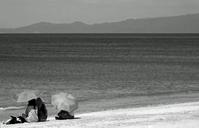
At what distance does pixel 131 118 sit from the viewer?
1845cm

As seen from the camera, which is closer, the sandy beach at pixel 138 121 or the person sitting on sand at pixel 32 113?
the sandy beach at pixel 138 121

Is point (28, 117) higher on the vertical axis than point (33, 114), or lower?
lower

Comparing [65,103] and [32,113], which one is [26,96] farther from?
[65,103]

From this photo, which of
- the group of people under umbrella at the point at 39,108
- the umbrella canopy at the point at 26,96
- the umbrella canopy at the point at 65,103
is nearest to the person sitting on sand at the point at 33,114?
the group of people under umbrella at the point at 39,108

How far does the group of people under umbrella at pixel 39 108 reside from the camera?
18641 millimetres

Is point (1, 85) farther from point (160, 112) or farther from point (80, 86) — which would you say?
point (160, 112)

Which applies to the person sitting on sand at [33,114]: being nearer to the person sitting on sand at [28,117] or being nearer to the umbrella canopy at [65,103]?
the person sitting on sand at [28,117]

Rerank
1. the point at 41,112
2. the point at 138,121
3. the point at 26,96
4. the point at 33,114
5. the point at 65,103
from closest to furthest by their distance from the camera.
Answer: the point at 138,121 < the point at 33,114 < the point at 41,112 < the point at 26,96 < the point at 65,103

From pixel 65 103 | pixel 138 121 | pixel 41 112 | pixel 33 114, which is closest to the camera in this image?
pixel 138 121

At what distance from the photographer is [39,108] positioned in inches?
749

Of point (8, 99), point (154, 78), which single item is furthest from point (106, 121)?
point (154, 78)

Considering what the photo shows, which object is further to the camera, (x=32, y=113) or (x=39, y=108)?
(x=39, y=108)

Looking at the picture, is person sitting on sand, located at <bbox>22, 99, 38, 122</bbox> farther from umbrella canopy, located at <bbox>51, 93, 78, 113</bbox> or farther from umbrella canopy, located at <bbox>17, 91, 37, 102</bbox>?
umbrella canopy, located at <bbox>51, 93, 78, 113</bbox>

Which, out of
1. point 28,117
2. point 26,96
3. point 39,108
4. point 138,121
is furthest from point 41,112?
point 138,121
